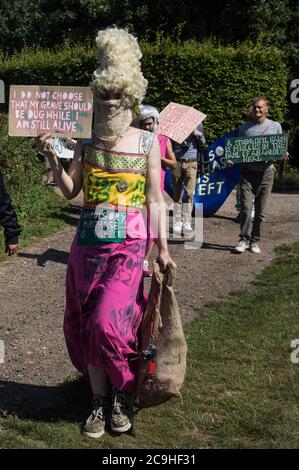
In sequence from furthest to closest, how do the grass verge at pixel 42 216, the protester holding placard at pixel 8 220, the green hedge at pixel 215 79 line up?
the green hedge at pixel 215 79
the grass verge at pixel 42 216
the protester holding placard at pixel 8 220

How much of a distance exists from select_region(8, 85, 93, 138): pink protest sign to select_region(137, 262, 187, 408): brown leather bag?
9.10ft

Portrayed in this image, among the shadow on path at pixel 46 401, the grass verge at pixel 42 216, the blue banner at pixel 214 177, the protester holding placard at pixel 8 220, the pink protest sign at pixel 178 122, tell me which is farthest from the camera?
the blue banner at pixel 214 177

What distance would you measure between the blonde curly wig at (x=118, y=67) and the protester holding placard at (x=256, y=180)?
4.74m

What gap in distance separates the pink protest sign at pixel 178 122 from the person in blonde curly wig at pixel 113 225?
15.8ft

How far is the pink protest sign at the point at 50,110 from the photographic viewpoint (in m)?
6.73

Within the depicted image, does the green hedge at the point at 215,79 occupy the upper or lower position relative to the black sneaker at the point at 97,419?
upper

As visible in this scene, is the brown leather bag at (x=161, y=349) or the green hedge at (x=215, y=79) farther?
the green hedge at (x=215, y=79)

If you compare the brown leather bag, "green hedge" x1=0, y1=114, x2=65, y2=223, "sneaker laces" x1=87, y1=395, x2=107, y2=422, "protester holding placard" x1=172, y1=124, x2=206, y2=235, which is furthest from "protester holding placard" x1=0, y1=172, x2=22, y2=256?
"protester holding placard" x1=172, y1=124, x2=206, y2=235

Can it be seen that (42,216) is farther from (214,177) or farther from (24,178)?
(214,177)

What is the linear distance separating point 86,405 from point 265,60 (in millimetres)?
11973
